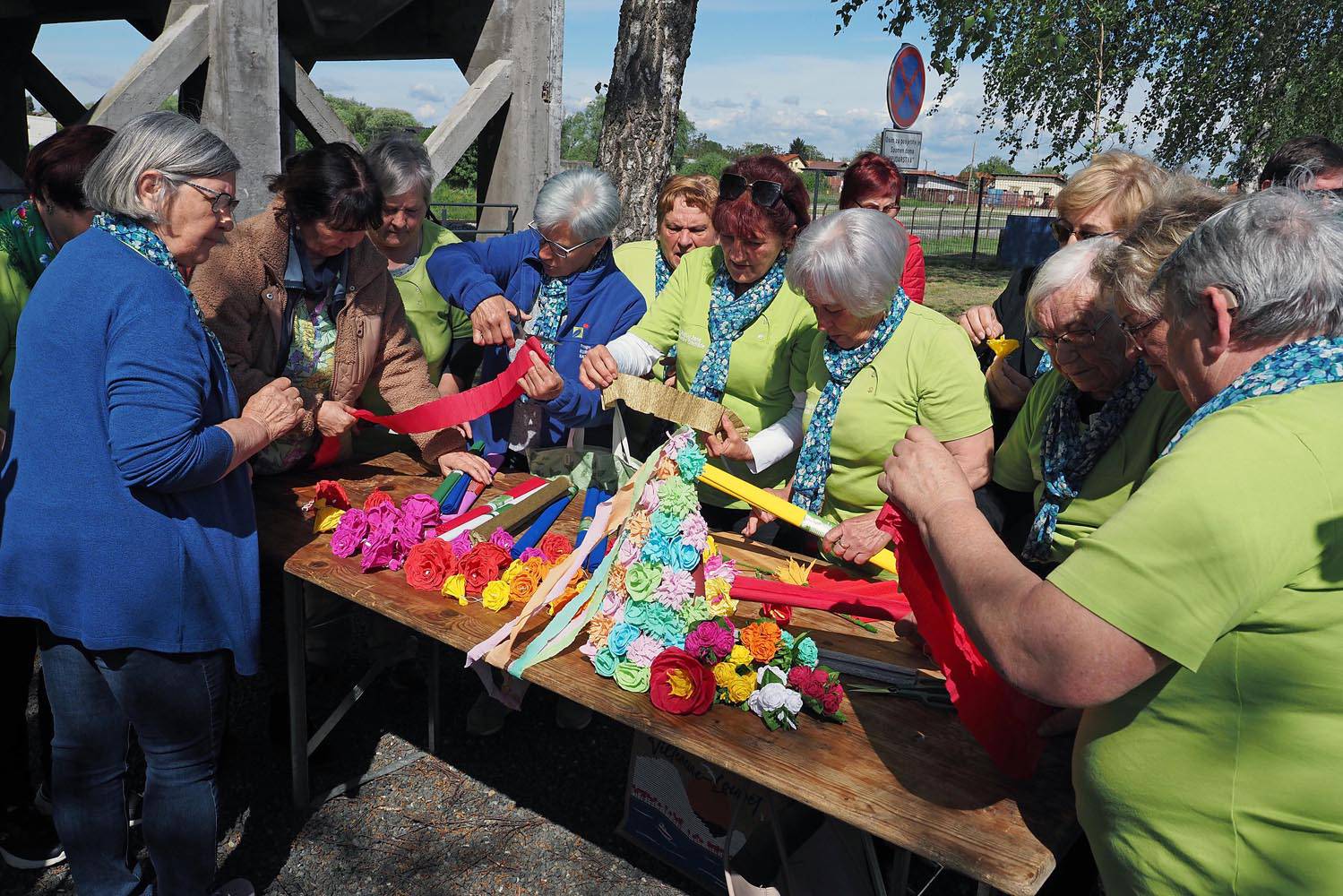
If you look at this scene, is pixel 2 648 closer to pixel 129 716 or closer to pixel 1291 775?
pixel 129 716

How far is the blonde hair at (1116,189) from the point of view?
2.79 meters

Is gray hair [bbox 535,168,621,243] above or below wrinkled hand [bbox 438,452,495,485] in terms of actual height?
above

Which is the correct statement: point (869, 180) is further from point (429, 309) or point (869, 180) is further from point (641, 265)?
point (429, 309)

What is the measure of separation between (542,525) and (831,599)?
98cm

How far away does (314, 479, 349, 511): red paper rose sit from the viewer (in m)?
2.98

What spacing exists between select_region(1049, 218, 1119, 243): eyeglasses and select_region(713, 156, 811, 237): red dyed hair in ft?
2.61

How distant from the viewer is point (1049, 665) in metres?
1.32

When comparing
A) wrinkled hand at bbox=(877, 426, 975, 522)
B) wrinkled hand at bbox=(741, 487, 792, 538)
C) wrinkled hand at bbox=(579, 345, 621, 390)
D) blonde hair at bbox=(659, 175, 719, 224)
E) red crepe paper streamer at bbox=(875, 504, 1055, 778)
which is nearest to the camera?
wrinkled hand at bbox=(877, 426, 975, 522)

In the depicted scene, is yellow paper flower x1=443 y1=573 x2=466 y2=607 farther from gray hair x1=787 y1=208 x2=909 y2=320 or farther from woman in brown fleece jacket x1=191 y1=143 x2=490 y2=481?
gray hair x1=787 y1=208 x2=909 y2=320

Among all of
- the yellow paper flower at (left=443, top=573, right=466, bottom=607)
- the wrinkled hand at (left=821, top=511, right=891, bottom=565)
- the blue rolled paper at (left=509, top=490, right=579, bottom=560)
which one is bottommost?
the yellow paper flower at (left=443, top=573, right=466, bottom=607)

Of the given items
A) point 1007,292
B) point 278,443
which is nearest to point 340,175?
point 278,443

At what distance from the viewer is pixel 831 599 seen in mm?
2348

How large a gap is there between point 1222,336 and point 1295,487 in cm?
26

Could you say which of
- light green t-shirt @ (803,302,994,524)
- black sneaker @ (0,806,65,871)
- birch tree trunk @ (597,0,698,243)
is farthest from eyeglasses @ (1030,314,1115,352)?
birch tree trunk @ (597,0,698,243)
